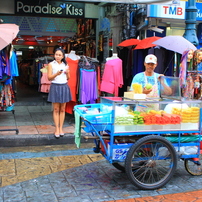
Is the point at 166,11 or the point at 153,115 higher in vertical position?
the point at 166,11

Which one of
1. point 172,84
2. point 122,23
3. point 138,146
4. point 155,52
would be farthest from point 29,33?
→ point 138,146

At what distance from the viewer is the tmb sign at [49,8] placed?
966cm

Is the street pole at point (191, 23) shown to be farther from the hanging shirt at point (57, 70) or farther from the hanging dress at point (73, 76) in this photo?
the hanging shirt at point (57, 70)

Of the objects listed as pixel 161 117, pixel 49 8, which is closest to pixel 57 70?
pixel 161 117

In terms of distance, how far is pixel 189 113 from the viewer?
4562mm

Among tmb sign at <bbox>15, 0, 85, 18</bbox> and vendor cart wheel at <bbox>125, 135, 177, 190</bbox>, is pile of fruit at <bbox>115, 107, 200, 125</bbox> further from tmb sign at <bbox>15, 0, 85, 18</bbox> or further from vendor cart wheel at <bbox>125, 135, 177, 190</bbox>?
tmb sign at <bbox>15, 0, 85, 18</bbox>

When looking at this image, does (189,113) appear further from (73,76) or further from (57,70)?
(73,76)

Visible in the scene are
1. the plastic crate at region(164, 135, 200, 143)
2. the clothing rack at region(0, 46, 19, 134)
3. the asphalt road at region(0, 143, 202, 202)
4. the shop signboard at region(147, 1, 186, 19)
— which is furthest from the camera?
the shop signboard at region(147, 1, 186, 19)

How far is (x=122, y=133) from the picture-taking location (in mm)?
4250

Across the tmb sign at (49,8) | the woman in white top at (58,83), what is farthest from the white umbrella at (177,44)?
the tmb sign at (49,8)

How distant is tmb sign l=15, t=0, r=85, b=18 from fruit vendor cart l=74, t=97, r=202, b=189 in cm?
596

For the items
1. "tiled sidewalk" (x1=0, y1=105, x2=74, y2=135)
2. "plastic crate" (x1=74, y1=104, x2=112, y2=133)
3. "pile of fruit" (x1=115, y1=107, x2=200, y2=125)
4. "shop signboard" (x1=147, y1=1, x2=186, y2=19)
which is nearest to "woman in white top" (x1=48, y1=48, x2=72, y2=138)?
"tiled sidewalk" (x1=0, y1=105, x2=74, y2=135)

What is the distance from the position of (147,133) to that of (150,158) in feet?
1.22

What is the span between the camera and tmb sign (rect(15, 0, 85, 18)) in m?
9.66
